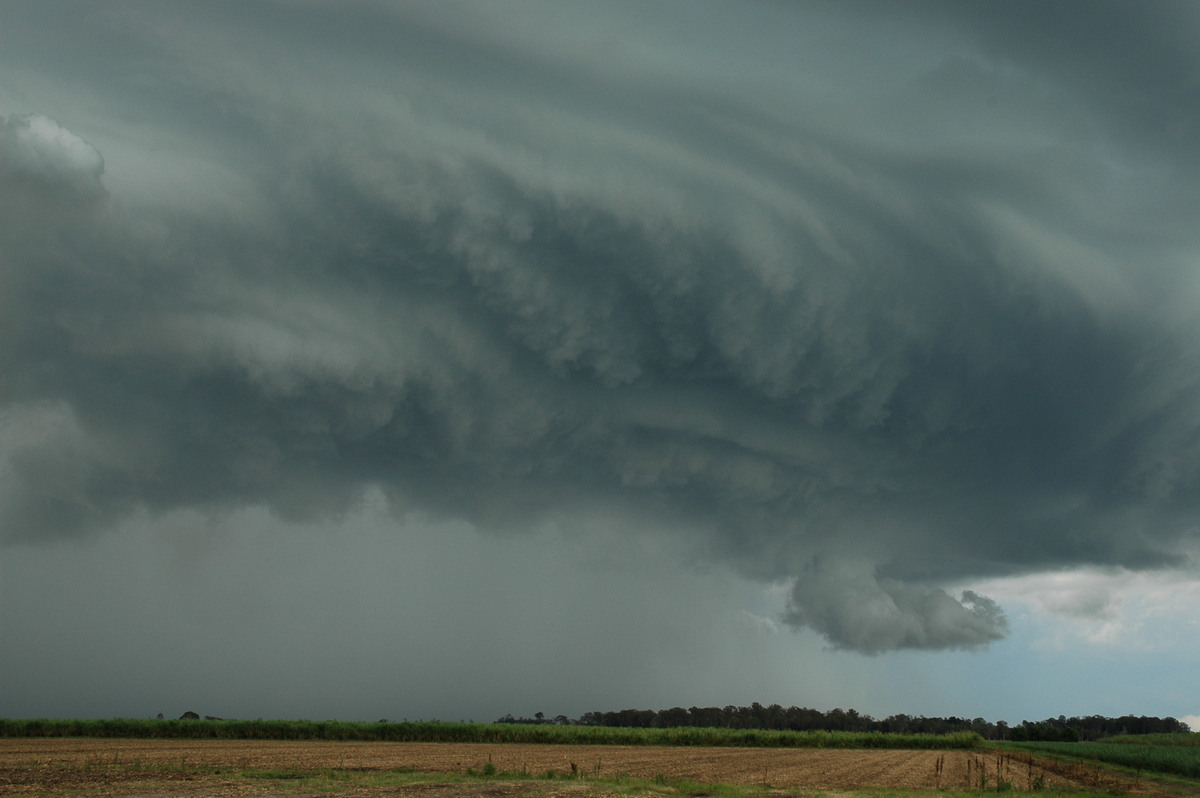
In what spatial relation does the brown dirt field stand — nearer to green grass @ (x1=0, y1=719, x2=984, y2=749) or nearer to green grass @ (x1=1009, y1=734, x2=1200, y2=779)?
green grass @ (x1=1009, y1=734, x2=1200, y2=779)

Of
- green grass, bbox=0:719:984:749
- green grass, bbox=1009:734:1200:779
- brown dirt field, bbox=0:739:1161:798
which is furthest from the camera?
green grass, bbox=0:719:984:749

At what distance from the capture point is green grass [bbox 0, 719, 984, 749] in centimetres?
10162

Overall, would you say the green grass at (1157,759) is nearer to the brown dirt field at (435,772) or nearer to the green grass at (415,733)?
the brown dirt field at (435,772)

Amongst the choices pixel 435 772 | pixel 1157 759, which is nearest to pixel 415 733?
pixel 435 772

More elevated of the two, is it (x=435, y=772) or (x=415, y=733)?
(x=435, y=772)

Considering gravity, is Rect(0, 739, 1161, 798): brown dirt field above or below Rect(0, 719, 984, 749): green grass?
above

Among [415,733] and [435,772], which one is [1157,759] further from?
[415,733]

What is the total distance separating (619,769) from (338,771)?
57.4 feet

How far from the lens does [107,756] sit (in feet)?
182

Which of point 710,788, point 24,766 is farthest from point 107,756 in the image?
point 710,788

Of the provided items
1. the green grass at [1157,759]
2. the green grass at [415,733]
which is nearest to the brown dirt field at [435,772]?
the green grass at [1157,759]

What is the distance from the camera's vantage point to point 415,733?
108m

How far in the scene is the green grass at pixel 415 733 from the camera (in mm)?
101625

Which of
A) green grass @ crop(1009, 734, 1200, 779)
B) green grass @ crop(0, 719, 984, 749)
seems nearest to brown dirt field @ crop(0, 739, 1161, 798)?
green grass @ crop(1009, 734, 1200, 779)
